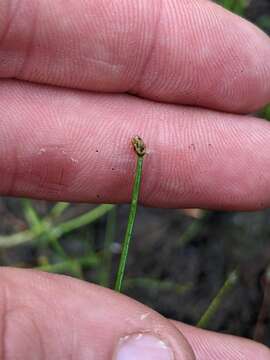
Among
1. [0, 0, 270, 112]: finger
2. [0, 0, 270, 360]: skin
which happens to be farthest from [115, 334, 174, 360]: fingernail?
[0, 0, 270, 112]: finger

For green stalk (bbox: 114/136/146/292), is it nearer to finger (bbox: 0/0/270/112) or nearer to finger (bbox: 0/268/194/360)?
finger (bbox: 0/268/194/360)

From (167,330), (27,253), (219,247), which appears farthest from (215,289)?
(167,330)

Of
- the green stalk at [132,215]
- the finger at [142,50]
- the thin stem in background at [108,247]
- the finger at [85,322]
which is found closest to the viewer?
the finger at [85,322]

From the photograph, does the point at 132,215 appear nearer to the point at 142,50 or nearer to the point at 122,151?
the point at 122,151

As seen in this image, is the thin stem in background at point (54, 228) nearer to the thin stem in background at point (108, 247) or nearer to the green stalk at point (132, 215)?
the thin stem in background at point (108, 247)

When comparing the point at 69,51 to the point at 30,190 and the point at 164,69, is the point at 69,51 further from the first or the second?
the point at 30,190

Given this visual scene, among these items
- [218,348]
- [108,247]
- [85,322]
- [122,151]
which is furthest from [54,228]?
[85,322]

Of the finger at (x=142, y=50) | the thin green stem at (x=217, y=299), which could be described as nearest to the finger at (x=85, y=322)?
the thin green stem at (x=217, y=299)
